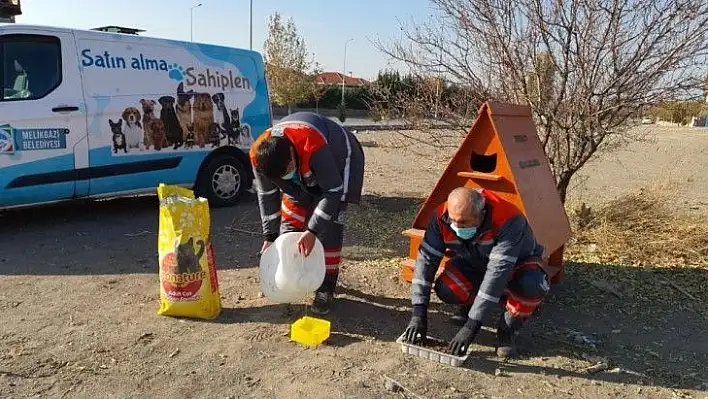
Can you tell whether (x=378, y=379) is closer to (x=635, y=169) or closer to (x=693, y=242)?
(x=693, y=242)

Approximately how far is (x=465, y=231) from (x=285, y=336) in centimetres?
133

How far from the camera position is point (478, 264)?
375 centimetres

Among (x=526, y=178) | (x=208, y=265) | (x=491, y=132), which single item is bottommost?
(x=208, y=265)

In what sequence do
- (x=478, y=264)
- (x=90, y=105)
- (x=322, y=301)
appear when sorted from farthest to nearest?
(x=90, y=105) → (x=322, y=301) → (x=478, y=264)

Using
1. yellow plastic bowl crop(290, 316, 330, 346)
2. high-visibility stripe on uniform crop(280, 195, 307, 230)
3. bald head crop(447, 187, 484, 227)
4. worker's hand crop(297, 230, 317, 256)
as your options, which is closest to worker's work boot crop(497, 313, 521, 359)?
bald head crop(447, 187, 484, 227)

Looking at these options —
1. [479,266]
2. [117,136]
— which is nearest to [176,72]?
[117,136]

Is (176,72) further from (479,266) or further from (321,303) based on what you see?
(479,266)

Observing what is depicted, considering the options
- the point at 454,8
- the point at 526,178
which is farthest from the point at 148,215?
the point at 526,178

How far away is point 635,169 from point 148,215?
11416mm

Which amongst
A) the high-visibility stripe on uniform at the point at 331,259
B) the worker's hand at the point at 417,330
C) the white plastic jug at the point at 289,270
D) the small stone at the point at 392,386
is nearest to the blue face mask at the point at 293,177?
the white plastic jug at the point at 289,270

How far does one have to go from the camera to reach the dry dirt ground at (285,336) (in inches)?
129

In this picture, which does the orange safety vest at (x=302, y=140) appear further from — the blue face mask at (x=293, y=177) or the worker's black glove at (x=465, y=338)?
the worker's black glove at (x=465, y=338)

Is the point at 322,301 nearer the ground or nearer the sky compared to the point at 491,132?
nearer the ground

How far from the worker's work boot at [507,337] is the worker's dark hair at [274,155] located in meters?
1.64
